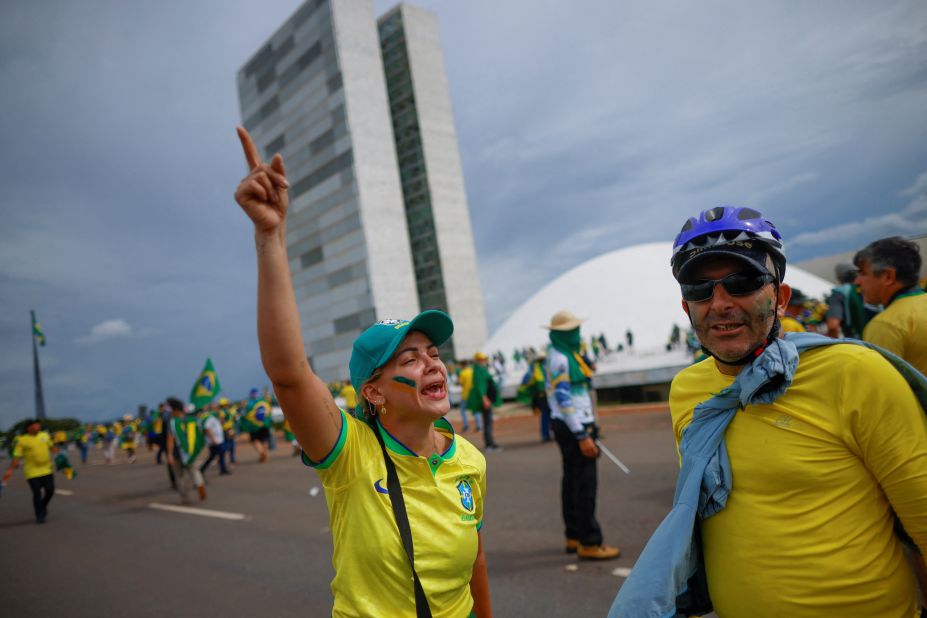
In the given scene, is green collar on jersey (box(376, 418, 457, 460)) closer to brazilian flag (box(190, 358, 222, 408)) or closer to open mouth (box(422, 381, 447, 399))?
open mouth (box(422, 381, 447, 399))

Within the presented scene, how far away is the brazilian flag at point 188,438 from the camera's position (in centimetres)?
1084

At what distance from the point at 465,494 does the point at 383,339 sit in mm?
683

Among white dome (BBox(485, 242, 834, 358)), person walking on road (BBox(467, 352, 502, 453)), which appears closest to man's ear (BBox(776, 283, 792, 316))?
person walking on road (BBox(467, 352, 502, 453))

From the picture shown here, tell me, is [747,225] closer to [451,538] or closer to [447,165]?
[451,538]

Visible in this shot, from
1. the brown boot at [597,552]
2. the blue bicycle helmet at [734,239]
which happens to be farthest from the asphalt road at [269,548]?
the blue bicycle helmet at [734,239]

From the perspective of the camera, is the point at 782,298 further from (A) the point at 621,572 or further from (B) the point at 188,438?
(B) the point at 188,438

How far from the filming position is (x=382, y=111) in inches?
2254

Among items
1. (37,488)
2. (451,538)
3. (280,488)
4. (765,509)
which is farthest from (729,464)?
(37,488)

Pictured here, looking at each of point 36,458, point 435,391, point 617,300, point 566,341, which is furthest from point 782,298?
point 617,300

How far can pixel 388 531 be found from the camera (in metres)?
2.01

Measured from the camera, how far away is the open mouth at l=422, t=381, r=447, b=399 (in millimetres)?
2223

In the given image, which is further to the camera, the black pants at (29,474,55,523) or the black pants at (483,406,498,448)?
the black pants at (483,406,498,448)

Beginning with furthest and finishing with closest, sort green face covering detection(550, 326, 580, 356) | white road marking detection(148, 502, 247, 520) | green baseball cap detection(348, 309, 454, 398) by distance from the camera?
white road marking detection(148, 502, 247, 520), green face covering detection(550, 326, 580, 356), green baseball cap detection(348, 309, 454, 398)

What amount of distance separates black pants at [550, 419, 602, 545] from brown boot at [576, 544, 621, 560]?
0.04 meters
